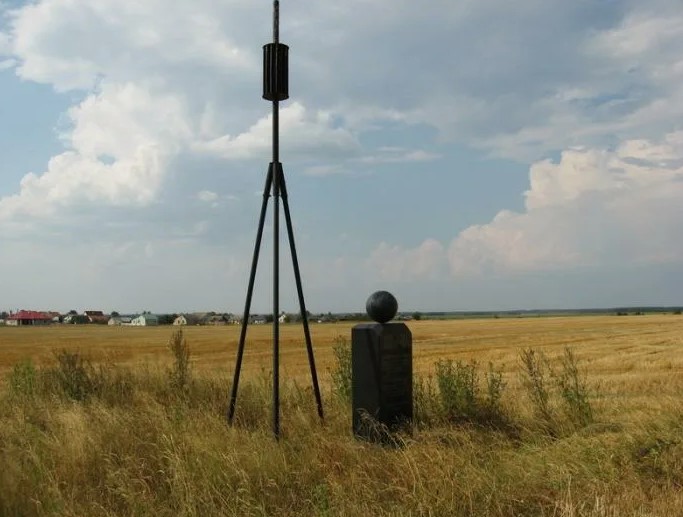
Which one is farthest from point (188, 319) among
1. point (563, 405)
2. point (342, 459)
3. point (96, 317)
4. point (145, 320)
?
point (342, 459)

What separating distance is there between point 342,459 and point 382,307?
170 centimetres

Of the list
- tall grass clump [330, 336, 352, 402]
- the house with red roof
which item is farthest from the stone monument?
the house with red roof

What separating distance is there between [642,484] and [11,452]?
507 centimetres

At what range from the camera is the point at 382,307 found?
6.64m

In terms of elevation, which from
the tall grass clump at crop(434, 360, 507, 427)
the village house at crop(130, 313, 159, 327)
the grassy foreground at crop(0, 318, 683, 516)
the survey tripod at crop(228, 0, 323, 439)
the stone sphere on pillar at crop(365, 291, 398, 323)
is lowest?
the village house at crop(130, 313, 159, 327)

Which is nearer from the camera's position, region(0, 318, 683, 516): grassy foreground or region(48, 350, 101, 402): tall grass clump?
region(0, 318, 683, 516): grassy foreground

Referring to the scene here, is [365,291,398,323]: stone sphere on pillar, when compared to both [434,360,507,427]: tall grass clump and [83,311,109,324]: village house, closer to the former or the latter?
[434,360,507,427]: tall grass clump

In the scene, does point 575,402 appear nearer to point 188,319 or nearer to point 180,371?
point 180,371

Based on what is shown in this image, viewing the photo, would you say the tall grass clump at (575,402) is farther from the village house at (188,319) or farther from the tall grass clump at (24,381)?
the village house at (188,319)

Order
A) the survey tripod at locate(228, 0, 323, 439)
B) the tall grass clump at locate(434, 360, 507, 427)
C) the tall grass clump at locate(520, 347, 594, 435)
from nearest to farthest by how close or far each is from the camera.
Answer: the tall grass clump at locate(520, 347, 594, 435) < the tall grass clump at locate(434, 360, 507, 427) < the survey tripod at locate(228, 0, 323, 439)

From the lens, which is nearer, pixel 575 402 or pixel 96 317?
pixel 575 402

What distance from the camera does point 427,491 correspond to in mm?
4449

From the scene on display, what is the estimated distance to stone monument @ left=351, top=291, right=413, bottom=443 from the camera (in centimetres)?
635

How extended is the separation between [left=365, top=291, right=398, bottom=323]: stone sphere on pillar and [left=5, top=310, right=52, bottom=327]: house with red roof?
160 m
